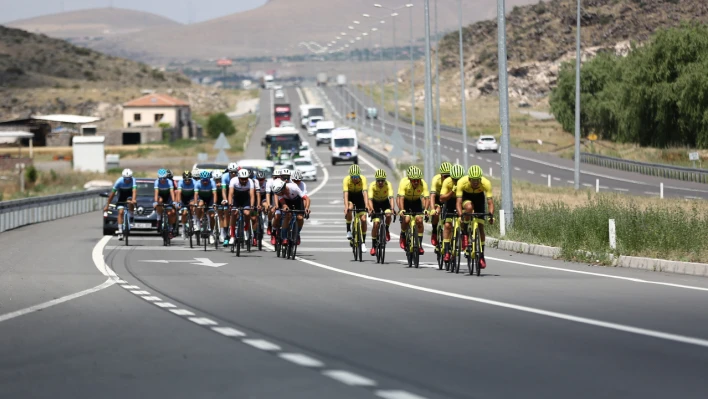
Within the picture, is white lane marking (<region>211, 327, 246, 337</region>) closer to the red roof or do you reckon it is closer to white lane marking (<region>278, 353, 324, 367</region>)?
white lane marking (<region>278, 353, 324, 367</region>)

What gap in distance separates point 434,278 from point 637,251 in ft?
15.6

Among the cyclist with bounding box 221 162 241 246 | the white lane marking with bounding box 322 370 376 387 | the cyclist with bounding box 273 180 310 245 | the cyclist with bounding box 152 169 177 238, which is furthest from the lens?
the cyclist with bounding box 152 169 177 238

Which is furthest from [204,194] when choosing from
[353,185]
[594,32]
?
[594,32]

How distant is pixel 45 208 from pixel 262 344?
112 feet

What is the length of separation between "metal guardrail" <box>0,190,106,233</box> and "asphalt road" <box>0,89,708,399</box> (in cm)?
1629

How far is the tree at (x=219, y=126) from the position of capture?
150250 mm

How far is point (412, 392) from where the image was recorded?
9070 mm

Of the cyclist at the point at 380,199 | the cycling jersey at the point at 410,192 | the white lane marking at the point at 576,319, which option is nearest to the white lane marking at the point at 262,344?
the white lane marking at the point at 576,319

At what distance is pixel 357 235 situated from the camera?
25250 millimetres

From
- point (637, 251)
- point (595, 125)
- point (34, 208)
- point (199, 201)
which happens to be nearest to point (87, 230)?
point (34, 208)

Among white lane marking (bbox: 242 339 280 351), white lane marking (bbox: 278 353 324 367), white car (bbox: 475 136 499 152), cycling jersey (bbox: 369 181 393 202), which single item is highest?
white car (bbox: 475 136 499 152)

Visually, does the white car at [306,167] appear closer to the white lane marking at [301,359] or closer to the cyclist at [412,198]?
the cyclist at [412,198]

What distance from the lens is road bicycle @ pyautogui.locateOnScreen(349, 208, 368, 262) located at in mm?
24656

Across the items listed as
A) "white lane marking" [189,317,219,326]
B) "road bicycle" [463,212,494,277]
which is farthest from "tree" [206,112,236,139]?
"white lane marking" [189,317,219,326]
